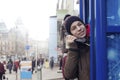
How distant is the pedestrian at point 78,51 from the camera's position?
2.87 m

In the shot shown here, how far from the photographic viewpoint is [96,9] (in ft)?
A: 8.29

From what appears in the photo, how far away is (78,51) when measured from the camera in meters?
2.90

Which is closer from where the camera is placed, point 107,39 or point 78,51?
point 107,39

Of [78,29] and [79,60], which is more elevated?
[78,29]

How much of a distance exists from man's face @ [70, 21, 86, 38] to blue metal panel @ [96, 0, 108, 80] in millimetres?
381

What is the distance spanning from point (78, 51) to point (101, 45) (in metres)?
0.41

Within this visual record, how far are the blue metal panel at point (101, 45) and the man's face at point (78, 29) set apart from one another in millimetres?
381

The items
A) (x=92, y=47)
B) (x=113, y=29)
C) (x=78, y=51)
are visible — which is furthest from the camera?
(x=78, y=51)

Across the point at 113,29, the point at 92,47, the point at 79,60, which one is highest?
the point at 113,29

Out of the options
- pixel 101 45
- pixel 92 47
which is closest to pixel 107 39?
pixel 101 45

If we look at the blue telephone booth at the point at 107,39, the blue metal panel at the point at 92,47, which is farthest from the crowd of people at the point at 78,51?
the blue telephone booth at the point at 107,39

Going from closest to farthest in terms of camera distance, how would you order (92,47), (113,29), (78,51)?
(113,29), (92,47), (78,51)

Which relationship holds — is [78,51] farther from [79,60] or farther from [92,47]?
[92,47]

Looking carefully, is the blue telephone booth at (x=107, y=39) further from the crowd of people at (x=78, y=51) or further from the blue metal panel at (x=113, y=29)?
the crowd of people at (x=78, y=51)
